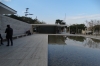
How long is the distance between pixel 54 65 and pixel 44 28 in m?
32.5

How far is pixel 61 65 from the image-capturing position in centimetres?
507

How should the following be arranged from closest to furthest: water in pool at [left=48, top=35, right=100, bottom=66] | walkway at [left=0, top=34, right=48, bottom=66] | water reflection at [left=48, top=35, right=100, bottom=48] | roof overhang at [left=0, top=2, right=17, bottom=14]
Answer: walkway at [left=0, top=34, right=48, bottom=66]
water in pool at [left=48, top=35, right=100, bottom=66]
roof overhang at [left=0, top=2, right=17, bottom=14]
water reflection at [left=48, top=35, right=100, bottom=48]

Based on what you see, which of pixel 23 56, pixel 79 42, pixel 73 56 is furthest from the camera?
pixel 79 42

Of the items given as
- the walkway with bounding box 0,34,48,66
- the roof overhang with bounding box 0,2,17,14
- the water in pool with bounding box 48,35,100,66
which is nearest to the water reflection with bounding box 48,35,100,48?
the water in pool with bounding box 48,35,100,66

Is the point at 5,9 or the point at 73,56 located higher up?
the point at 5,9

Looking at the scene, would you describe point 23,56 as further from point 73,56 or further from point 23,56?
point 73,56

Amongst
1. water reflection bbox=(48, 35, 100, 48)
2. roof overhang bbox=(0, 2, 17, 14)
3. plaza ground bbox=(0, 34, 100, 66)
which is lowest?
water reflection bbox=(48, 35, 100, 48)

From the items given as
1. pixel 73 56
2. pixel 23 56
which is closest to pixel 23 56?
pixel 23 56

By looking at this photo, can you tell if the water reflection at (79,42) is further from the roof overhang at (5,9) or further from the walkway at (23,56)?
the walkway at (23,56)

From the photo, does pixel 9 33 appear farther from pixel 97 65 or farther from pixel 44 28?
pixel 44 28

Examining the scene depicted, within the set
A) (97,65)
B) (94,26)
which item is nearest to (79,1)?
A: (97,65)

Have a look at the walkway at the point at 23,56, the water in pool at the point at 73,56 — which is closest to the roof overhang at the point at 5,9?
the walkway at the point at 23,56

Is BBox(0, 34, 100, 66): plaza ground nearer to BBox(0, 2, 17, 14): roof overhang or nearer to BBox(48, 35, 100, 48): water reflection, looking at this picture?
BBox(0, 2, 17, 14): roof overhang

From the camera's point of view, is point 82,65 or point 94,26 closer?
point 82,65
